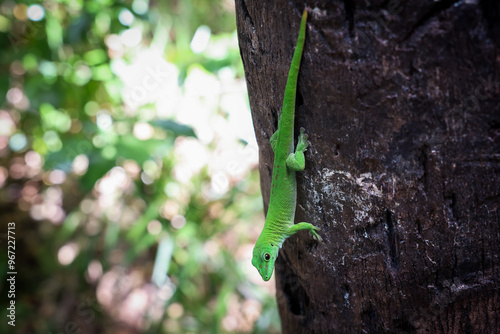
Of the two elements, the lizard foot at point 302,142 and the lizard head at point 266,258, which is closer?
the lizard foot at point 302,142

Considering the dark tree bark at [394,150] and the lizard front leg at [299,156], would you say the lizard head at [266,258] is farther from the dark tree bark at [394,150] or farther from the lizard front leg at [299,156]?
the lizard front leg at [299,156]

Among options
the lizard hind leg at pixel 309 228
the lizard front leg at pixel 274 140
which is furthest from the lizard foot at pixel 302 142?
the lizard hind leg at pixel 309 228

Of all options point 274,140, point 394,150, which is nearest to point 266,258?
point 274,140

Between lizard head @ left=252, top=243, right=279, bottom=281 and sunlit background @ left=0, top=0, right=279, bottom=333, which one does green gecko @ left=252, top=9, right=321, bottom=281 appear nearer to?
lizard head @ left=252, top=243, right=279, bottom=281

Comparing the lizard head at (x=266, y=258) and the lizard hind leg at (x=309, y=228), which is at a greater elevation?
the lizard hind leg at (x=309, y=228)

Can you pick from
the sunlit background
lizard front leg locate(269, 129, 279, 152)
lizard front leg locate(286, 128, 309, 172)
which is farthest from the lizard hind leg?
the sunlit background

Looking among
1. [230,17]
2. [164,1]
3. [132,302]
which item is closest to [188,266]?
[132,302]

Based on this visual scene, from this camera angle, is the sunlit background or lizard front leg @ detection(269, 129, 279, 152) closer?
lizard front leg @ detection(269, 129, 279, 152)
